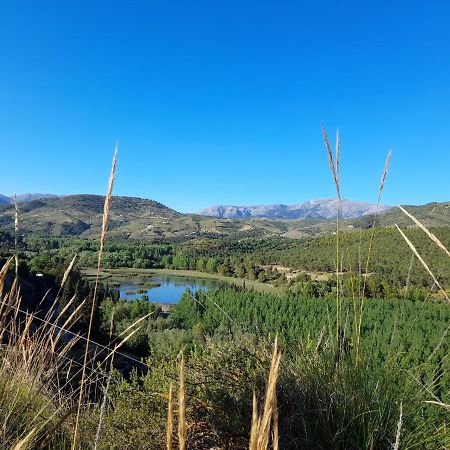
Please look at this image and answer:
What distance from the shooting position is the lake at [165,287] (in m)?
61.6

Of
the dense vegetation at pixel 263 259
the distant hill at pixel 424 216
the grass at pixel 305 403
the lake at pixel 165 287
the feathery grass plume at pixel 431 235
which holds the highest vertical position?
the distant hill at pixel 424 216

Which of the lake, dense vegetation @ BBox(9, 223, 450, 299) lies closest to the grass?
dense vegetation @ BBox(9, 223, 450, 299)

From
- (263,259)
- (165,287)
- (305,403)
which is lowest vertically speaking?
(165,287)

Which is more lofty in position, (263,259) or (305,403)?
(305,403)

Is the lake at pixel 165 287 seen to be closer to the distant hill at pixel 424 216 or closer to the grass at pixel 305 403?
the distant hill at pixel 424 216

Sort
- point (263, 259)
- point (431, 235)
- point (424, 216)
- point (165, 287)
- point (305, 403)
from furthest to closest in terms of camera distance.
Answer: point (263, 259), point (165, 287), point (424, 216), point (305, 403), point (431, 235)

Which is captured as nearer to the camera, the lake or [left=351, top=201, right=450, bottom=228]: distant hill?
[left=351, top=201, right=450, bottom=228]: distant hill

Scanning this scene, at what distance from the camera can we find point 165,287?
75062mm

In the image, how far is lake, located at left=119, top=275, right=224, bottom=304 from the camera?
2424 inches

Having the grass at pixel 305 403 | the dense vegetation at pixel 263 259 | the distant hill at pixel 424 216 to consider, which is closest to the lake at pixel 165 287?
the dense vegetation at pixel 263 259

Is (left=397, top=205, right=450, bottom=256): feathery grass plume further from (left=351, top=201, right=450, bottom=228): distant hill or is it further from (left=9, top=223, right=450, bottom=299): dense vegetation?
(left=9, top=223, right=450, bottom=299): dense vegetation

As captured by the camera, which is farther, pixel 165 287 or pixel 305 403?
pixel 165 287

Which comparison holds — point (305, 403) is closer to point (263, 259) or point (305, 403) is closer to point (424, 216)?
point (424, 216)

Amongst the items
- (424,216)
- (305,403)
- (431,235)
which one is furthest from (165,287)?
(431,235)
